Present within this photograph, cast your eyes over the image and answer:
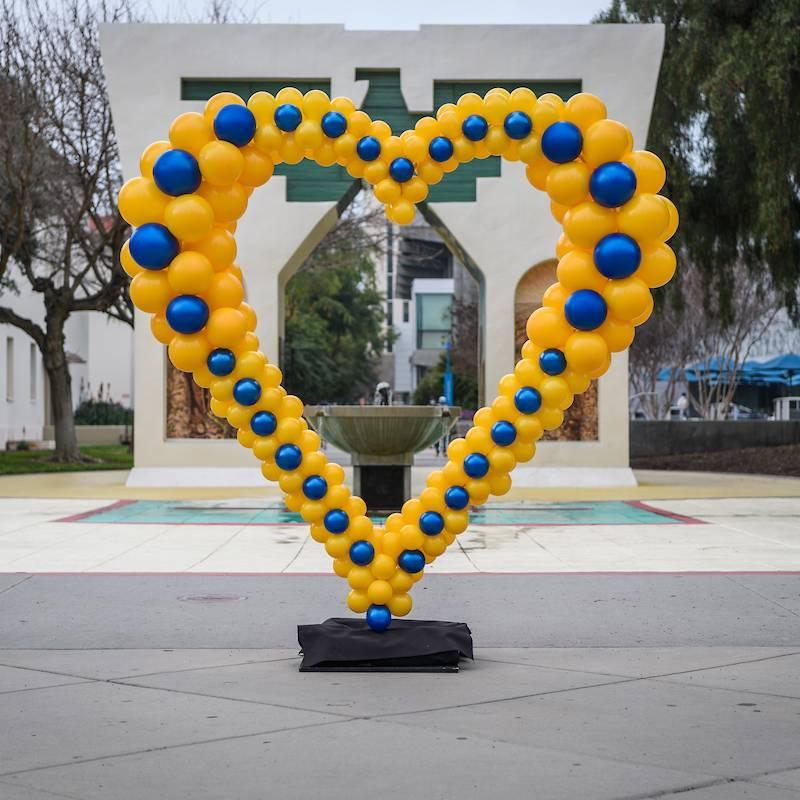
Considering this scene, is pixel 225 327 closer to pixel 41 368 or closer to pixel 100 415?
pixel 41 368

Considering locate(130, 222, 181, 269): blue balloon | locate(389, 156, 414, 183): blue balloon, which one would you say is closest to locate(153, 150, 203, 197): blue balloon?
locate(130, 222, 181, 269): blue balloon

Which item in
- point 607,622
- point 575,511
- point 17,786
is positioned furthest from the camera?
point 575,511

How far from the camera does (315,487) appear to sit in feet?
24.8

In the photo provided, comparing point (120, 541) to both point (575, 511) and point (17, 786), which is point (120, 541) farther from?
point (17, 786)

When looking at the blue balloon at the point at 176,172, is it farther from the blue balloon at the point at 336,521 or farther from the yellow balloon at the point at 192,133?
the blue balloon at the point at 336,521

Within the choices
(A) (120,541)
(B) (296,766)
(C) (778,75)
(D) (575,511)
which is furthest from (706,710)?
(C) (778,75)

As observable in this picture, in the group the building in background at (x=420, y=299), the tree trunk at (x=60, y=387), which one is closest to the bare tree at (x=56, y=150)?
the tree trunk at (x=60, y=387)

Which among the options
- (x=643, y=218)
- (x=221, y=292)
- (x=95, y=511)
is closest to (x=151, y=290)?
(x=221, y=292)

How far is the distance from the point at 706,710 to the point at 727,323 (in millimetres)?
24039

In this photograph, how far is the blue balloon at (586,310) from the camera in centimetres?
727

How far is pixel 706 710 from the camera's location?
6.23 metres

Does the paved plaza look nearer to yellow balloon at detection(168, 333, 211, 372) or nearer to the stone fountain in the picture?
yellow balloon at detection(168, 333, 211, 372)

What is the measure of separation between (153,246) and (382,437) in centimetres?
901

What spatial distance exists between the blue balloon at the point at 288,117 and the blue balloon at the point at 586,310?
1.97m
